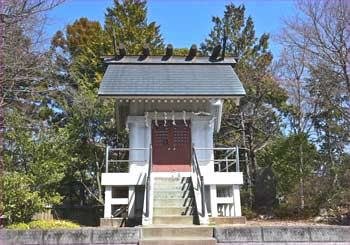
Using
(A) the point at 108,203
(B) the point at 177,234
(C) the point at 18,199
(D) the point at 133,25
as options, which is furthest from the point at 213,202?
(D) the point at 133,25

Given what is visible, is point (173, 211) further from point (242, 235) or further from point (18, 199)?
point (18, 199)

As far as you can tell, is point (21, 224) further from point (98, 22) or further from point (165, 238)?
point (98, 22)

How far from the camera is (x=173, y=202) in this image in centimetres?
955

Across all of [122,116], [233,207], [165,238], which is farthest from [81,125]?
[165,238]

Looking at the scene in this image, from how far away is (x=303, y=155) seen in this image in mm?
14750

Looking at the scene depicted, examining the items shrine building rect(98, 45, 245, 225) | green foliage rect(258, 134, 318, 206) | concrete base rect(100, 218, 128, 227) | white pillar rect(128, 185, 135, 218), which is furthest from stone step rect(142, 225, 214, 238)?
green foliage rect(258, 134, 318, 206)

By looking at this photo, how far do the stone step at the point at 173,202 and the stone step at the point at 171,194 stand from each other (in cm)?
25

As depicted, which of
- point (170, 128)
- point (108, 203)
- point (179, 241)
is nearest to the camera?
point (179, 241)

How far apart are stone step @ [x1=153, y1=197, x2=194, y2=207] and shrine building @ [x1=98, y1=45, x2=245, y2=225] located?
0.07m

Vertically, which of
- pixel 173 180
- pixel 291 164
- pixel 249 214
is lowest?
pixel 249 214

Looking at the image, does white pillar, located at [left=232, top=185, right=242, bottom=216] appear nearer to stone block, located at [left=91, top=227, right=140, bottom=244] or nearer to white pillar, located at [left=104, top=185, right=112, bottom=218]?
white pillar, located at [left=104, top=185, right=112, bottom=218]

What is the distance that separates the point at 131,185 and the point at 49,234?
552 cm

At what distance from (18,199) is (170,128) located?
5787 millimetres

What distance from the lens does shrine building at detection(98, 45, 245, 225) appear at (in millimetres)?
10789
